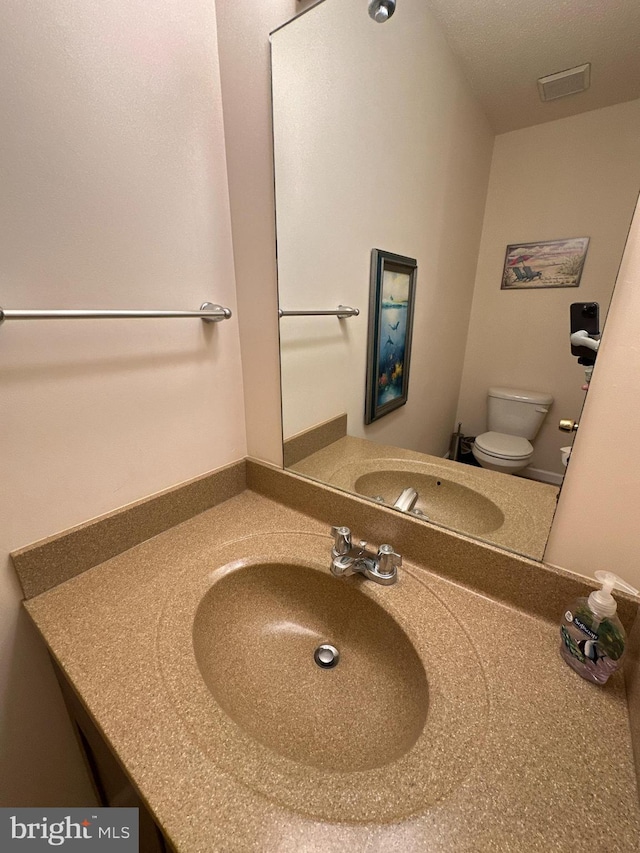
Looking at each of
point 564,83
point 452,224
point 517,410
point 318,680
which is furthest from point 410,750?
point 564,83

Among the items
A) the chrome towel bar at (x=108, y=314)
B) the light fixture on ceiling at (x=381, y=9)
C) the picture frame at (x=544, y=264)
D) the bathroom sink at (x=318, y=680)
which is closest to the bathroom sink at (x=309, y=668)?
the bathroom sink at (x=318, y=680)

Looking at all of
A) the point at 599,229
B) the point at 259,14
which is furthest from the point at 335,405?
the point at 259,14

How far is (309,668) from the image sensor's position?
75cm

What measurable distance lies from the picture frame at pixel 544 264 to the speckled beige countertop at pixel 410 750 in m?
0.64

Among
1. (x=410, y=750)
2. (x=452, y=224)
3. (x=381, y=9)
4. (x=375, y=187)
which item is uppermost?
(x=381, y=9)

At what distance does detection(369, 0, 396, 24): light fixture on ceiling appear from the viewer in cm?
72

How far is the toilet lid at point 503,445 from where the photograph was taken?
28.9 inches

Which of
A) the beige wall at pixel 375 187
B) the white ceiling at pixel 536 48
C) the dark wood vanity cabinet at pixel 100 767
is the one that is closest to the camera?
the white ceiling at pixel 536 48

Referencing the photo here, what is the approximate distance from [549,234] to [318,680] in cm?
99

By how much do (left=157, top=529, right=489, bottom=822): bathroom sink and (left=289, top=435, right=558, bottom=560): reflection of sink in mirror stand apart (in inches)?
6.8

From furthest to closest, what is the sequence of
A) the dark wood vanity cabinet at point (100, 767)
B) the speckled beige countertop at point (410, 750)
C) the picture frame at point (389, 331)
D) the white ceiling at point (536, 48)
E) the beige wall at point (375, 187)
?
the picture frame at point (389, 331) → the beige wall at point (375, 187) → the dark wood vanity cabinet at point (100, 767) → the white ceiling at point (536, 48) → the speckled beige countertop at point (410, 750)

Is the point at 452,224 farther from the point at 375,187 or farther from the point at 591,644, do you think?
the point at 591,644

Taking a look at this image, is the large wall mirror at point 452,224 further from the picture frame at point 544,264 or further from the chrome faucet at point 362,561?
the chrome faucet at point 362,561

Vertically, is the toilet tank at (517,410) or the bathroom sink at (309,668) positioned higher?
the toilet tank at (517,410)
